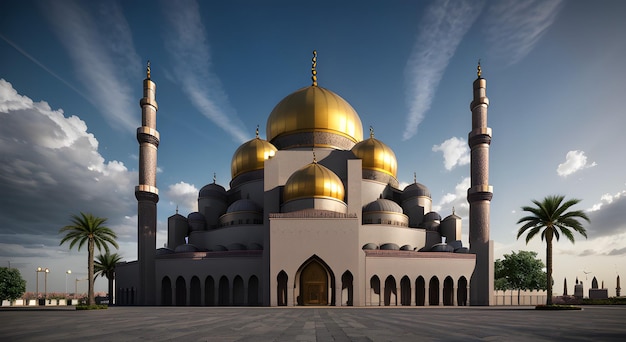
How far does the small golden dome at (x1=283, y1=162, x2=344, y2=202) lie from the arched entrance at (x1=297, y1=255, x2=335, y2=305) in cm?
584

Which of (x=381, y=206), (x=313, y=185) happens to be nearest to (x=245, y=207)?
(x=313, y=185)

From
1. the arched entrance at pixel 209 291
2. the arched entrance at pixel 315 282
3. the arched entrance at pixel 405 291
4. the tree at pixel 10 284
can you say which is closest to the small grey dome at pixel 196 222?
the arched entrance at pixel 209 291

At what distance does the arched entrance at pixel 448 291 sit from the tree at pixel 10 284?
4746 cm

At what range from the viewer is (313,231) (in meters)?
31.6

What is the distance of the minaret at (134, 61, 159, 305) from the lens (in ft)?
119

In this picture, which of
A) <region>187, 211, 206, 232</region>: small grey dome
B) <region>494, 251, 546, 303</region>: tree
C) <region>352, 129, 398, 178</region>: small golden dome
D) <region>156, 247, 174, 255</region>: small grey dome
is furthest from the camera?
<region>494, 251, 546, 303</region>: tree

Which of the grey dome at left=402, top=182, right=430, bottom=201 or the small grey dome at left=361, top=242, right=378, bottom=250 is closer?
the small grey dome at left=361, top=242, right=378, bottom=250

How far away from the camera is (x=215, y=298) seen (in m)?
34.5

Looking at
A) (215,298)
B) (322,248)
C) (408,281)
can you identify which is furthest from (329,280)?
(215,298)

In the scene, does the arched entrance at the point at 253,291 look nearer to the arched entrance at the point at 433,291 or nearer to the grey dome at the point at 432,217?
the arched entrance at the point at 433,291

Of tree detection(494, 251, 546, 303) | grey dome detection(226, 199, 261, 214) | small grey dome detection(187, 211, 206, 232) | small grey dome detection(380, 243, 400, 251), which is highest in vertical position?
grey dome detection(226, 199, 261, 214)

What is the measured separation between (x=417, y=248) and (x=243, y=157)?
2061cm

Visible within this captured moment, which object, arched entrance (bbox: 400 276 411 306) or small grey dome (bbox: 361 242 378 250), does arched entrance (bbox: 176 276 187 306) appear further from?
arched entrance (bbox: 400 276 411 306)

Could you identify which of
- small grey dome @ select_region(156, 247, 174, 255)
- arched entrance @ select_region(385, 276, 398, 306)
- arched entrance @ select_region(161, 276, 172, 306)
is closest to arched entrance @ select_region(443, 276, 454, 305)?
arched entrance @ select_region(385, 276, 398, 306)
